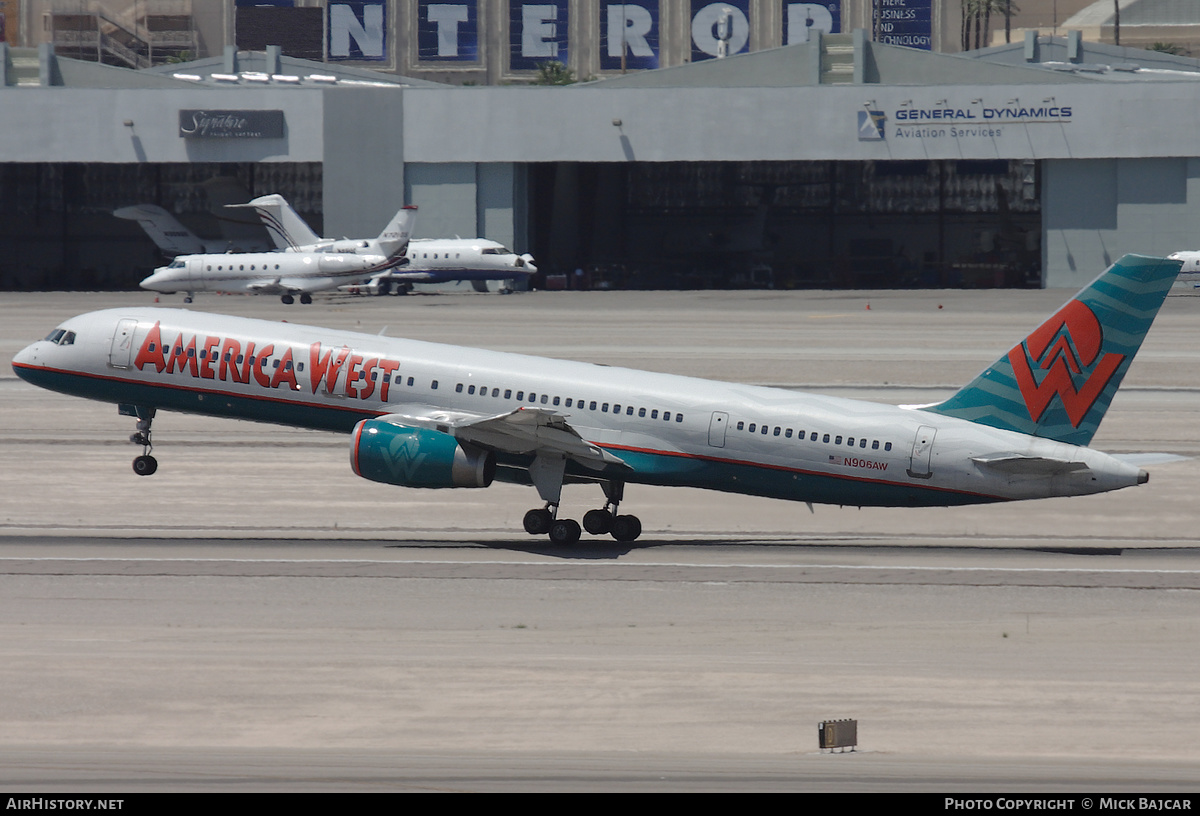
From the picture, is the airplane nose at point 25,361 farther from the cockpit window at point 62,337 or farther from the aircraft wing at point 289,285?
the aircraft wing at point 289,285

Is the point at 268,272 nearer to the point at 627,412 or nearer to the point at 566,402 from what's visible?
the point at 566,402

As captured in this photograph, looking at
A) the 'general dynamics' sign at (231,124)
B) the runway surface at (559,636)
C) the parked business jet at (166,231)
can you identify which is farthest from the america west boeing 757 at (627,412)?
the parked business jet at (166,231)

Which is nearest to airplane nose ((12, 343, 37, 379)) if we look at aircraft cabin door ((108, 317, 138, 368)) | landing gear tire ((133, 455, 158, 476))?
aircraft cabin door ((108, 317, 138, 368))

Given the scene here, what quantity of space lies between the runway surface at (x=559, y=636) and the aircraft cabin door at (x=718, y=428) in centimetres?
259

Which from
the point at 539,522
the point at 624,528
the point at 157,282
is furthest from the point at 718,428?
the point at 157,282

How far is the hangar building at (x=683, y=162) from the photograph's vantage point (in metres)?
119

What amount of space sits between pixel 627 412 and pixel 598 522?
2831mm

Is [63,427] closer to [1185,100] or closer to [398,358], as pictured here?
[398,358]

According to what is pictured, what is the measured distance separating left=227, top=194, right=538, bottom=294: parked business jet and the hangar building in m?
6.94

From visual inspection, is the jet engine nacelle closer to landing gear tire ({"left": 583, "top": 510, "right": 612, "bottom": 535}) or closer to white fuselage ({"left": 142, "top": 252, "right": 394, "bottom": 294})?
white fuselage ({"left": 142, "top": 252, "right": 394, "bottom": 294})

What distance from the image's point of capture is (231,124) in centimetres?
12406
